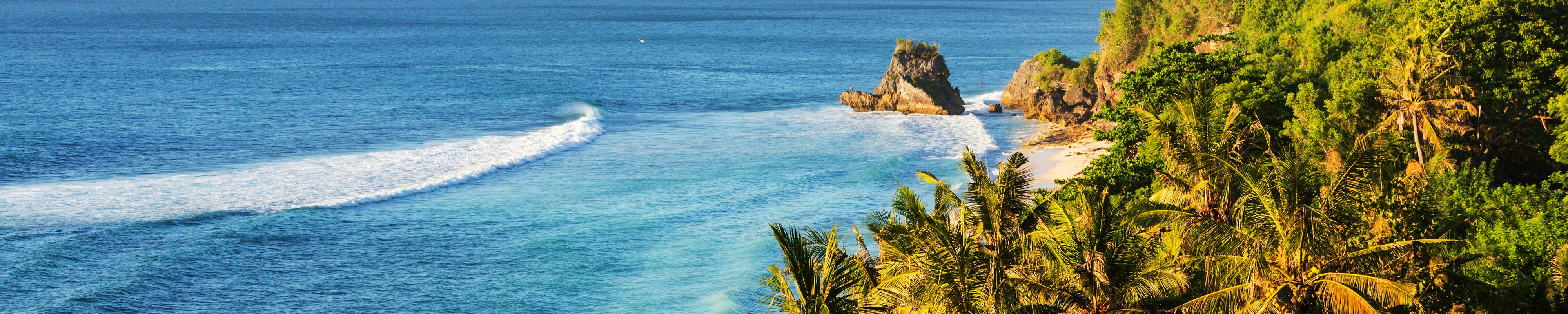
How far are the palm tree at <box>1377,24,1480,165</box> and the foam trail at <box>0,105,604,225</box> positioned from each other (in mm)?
45236

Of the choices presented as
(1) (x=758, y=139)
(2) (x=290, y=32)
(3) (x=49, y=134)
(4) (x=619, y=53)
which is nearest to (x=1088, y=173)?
(1) (x=758, y=139)

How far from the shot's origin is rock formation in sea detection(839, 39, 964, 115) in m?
85.9

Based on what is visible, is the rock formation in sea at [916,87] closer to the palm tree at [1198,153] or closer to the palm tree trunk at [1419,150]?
the palm tree trunk at [1419,150]

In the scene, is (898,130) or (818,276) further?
(898,130)

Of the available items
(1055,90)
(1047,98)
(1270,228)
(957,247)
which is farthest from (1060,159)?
(957,247)

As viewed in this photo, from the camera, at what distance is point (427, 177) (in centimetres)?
6125

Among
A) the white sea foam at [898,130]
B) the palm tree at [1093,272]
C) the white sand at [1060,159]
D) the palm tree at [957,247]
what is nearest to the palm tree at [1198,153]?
the palm tree at [1093,272]

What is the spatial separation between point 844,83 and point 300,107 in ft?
169

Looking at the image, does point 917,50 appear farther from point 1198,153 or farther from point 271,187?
point 1198,153

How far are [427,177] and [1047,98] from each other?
4579 centimetres

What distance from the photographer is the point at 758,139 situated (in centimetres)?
7525

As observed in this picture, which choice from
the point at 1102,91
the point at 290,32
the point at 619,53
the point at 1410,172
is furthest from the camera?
the point at 290,32

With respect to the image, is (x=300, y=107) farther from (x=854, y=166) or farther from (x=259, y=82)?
(x=854, y=166)

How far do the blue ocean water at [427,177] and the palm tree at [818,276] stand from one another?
19102mm
